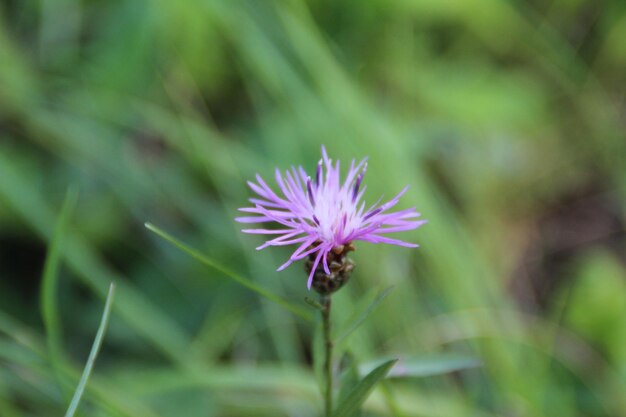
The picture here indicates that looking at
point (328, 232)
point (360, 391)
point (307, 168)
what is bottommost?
point (360, 391)

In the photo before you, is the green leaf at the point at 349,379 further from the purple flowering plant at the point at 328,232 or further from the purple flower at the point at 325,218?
the purple flower at the point at 325,218

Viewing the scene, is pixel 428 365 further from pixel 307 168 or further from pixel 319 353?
pixel 307 168

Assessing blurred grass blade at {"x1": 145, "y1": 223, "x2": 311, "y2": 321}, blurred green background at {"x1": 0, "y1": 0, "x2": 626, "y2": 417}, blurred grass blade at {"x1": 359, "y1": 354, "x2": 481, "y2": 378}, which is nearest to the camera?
blurred grass blade at {"x1": 145, "y1": 223, "x2": 311, "y2": 321}

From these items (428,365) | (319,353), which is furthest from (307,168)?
(319,353)

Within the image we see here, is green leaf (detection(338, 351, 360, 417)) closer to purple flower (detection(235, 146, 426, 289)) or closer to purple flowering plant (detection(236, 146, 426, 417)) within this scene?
purple flowering plant (detection(236, 146, 426, 417))

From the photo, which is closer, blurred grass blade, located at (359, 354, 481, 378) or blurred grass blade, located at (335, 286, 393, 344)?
blurred grass blade, located at (335, 286, 393, 344)

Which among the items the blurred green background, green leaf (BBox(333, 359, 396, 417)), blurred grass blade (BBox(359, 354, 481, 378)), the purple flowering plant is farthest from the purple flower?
the blurred green background

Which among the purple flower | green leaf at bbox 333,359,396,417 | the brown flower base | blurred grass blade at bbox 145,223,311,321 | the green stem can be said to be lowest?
green leaf at bbox 333,359,396,417

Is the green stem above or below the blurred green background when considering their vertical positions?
below
